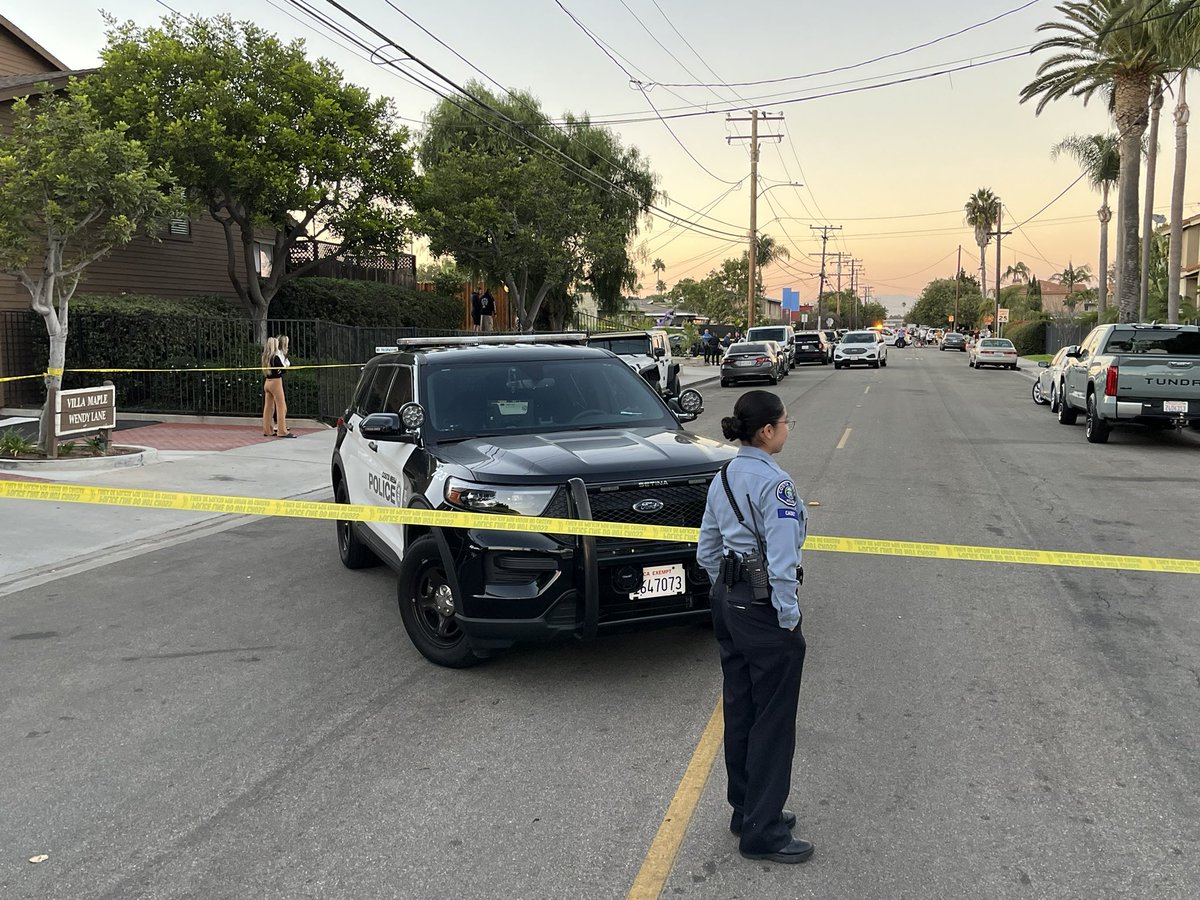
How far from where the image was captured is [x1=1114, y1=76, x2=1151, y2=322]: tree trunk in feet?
100

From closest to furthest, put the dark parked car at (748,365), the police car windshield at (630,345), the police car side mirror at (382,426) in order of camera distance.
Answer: the police car side mirror at (382,426), the police car windshield at (630,345), the dark parked car at (748,365)

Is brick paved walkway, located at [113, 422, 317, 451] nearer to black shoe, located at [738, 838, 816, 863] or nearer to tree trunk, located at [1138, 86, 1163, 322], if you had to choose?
black shoe, located at [738, 838, 816, 863]

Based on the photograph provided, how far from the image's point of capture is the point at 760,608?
343 centimetres

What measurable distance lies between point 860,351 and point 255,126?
29564 mm

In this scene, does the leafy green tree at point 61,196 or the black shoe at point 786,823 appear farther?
the leafy green tree at point 61,196

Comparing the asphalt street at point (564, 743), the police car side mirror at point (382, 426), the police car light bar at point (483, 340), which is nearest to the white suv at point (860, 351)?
the asphalt street at point (564, 743)

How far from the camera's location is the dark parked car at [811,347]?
46656 millimetres

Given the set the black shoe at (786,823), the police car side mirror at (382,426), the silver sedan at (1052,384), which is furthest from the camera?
the silver sedan at (1052,384)

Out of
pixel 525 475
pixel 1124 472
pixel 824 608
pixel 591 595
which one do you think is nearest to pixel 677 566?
pixel 591 595

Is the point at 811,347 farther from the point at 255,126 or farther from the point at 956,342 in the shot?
the point at 956,342

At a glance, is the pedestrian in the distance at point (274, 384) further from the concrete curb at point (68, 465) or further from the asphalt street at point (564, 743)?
the asphalt street at point (564, 743)

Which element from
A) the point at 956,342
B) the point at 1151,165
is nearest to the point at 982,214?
the point at 956,342

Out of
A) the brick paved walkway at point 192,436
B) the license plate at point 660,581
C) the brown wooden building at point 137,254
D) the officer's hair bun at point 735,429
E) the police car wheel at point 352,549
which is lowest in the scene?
the police car wheel at point 352,549

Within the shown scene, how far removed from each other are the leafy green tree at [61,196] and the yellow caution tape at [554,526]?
24.3 feet
